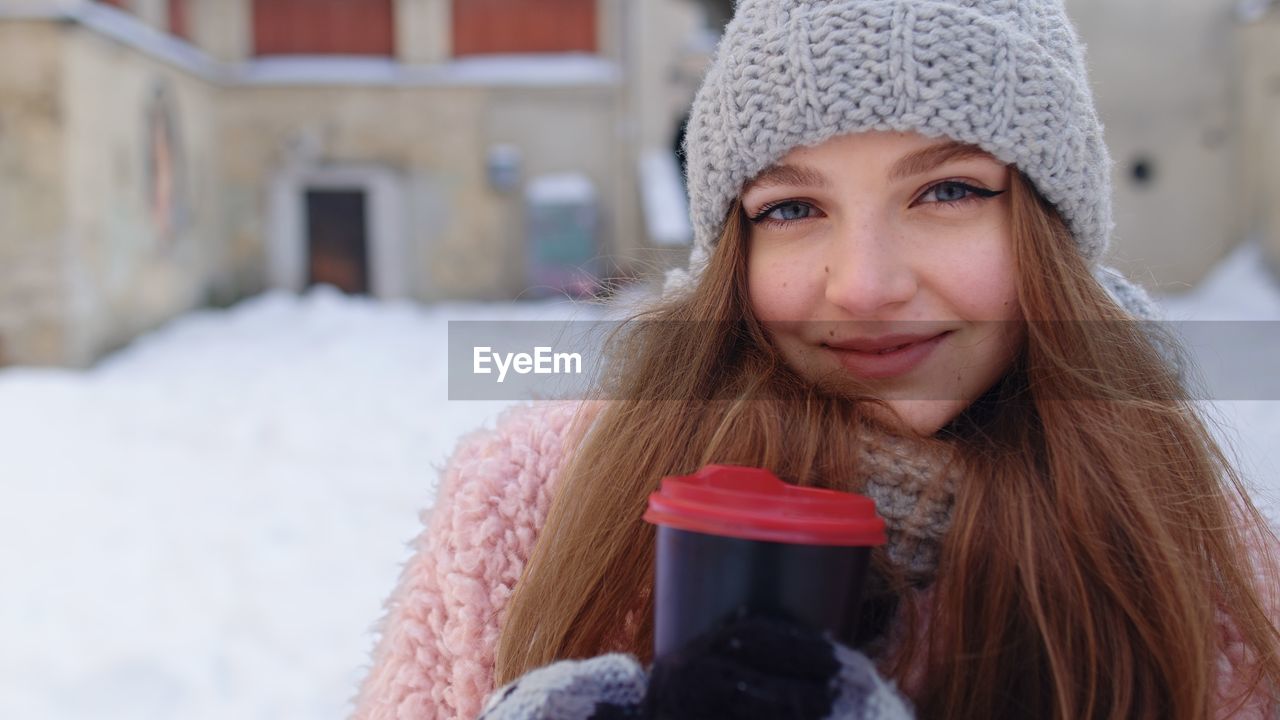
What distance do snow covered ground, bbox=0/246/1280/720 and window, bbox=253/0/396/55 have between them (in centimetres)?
425

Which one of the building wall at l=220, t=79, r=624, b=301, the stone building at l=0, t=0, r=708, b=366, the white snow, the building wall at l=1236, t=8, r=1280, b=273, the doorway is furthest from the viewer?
the doorway

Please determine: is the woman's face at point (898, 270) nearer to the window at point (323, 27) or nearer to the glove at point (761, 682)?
the glove at point (761, 682)

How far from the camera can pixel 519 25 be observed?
36.0 feet

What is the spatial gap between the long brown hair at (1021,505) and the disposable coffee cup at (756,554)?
0.27 meters

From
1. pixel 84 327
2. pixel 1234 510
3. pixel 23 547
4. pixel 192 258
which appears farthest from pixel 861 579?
pixel 192 258

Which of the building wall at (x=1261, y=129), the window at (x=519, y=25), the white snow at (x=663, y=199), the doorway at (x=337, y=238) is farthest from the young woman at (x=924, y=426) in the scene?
the window at (x=519, y=25)

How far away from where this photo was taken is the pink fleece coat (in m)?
1.10

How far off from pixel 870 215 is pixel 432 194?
1022 centimetres

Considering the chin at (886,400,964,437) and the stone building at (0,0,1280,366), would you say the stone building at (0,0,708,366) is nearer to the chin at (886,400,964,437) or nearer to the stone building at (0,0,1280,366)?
the stone building at (0,0,1280,366)

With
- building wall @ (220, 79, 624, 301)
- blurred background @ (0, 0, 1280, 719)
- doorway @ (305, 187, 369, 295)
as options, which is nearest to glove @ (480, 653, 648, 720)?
blurred background @ (0, 0, 1280, 719)

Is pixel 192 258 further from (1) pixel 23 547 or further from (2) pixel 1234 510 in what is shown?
(2) pixel 1234 510

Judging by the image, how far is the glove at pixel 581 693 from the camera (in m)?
0.76

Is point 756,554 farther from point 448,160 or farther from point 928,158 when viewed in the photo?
point 448,160

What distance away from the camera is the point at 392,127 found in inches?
426
